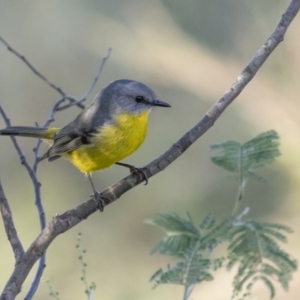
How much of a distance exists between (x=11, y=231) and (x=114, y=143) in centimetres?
101

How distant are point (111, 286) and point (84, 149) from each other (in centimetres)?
338

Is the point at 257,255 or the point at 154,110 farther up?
the point at 154,110

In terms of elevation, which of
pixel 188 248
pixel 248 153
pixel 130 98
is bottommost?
pixel 188 248

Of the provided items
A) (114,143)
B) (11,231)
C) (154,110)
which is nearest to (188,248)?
(11,231)

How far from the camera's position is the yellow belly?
302cm

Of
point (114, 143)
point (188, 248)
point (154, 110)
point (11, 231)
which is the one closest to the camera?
point (11, 231)

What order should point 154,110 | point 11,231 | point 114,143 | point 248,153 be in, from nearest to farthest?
point 11,231
point 248,153
point 114,143
point 154,110

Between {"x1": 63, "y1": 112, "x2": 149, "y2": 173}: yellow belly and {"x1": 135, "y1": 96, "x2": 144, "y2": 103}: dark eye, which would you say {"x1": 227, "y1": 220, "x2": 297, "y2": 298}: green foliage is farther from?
{"x1": 135, "y1": 96, "x2": 144, "y2": 103}: dark eye

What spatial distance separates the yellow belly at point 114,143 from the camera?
3.02 m

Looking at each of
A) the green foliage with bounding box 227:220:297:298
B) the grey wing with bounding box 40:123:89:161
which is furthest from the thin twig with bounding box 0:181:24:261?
the grey wing with bounding box 40:123:89:161

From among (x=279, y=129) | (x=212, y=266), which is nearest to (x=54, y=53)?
(x=279, y=129)

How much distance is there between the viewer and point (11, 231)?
2.11 m

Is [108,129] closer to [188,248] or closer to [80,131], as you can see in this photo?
[80,131]

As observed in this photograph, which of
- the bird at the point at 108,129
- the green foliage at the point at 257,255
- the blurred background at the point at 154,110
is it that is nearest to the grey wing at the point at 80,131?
the bird at the point at 108,129
